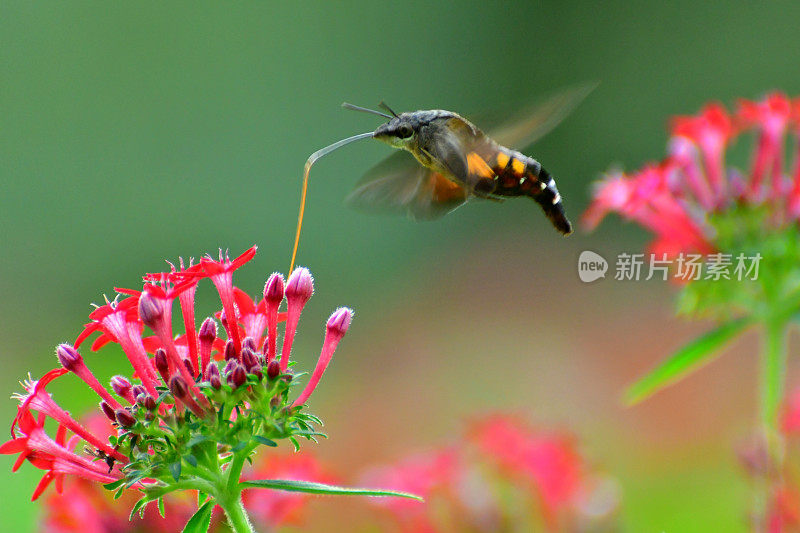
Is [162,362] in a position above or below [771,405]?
below

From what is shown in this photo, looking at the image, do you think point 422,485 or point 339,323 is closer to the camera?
point 339,323

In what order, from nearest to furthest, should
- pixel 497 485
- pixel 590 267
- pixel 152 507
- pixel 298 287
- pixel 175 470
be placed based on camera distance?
pixel 175 470 → pixel 298 287 → pixel 152 507 → pixel 497 485 → pixel 590 267

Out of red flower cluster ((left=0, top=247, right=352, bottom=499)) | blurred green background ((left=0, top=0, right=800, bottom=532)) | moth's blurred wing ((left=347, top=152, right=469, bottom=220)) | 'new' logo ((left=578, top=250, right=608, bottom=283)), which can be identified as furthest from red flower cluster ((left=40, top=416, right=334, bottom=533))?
blurred green background ((left=0, top=0, right=800, bottom=532))

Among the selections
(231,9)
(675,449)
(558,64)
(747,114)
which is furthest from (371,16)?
(747,114)

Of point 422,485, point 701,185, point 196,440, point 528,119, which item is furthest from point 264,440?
point 701,185

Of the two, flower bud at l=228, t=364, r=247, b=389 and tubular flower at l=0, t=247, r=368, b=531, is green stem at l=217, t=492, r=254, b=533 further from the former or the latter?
flower bud at l=228, t=364, r=247, b=389

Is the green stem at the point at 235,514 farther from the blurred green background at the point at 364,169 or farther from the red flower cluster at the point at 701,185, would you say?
the blurred green background at the point at 364,169

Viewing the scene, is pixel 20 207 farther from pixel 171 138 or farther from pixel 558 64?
pixel 558 64

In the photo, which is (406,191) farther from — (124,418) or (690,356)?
(124,418)
